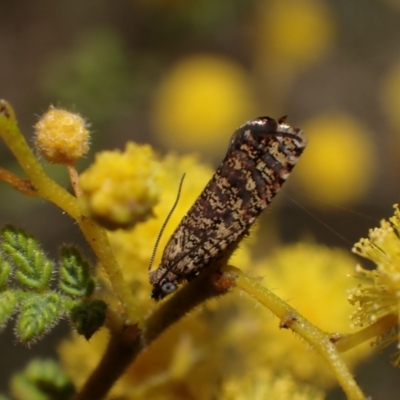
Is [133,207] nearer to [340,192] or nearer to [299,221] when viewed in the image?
[340,192]

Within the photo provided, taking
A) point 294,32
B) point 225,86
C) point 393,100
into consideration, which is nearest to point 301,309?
point 225,86

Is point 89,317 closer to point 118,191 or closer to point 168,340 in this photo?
point 118,191

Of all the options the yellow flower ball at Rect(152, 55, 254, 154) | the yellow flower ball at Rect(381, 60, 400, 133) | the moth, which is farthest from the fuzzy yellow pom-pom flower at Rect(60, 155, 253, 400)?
the yellow flower ball at Rect(381, 60, 400, 133)

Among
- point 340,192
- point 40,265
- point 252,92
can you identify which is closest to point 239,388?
point 40,265

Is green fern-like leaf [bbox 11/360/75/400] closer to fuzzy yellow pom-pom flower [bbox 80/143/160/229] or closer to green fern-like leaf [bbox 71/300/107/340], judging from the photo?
green fern-like leaf [bbox 71/300/107/340]

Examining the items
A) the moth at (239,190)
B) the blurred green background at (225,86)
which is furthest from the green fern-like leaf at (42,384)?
the blurred green background at (225,86)
